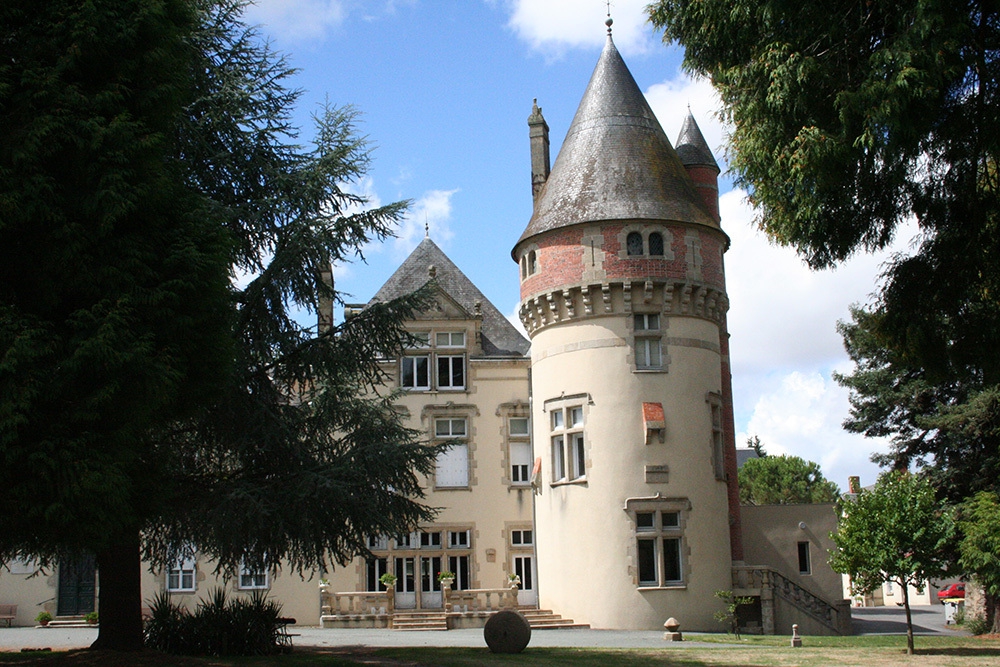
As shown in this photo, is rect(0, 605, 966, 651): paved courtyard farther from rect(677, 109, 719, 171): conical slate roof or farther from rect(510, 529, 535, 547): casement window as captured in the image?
rect(677, 109, 719, 171): conical slate roof

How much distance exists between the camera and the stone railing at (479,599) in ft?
89.7

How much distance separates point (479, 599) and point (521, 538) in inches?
122

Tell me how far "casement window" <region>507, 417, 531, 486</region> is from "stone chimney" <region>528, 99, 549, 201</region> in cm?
722

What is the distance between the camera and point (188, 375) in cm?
1123

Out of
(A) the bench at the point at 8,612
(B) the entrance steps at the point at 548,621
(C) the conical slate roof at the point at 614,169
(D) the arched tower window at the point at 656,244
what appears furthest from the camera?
(A) the bench at the point at 8,612

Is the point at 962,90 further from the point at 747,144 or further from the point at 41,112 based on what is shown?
the point at 41,112

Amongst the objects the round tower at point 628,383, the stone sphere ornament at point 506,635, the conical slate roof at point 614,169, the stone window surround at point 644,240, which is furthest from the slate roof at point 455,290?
the stone sphere ornament at point 506,635

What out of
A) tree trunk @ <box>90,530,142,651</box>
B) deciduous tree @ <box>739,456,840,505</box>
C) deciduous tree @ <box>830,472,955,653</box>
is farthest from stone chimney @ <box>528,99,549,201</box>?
deciduous tree @ <box>739,456,840,505</box>

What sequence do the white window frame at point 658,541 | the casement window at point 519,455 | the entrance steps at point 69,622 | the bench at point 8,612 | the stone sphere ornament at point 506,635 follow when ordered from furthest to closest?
the casement window at point 519,455 < the bench at point 8,612 < the entrance steps at point 69,622 < the white window frame at point 658,541 < the stone sphere ornament at point 506,635

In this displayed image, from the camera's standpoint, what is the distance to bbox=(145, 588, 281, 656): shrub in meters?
14.8

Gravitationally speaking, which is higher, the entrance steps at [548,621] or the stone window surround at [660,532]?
the stone window surround at [660,532]

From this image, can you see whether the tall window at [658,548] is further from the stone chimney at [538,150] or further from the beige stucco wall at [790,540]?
the stone chimney at [538,150]

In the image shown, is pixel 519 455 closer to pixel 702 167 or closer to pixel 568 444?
pixel 568 444

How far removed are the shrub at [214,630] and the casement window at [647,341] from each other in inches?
521
